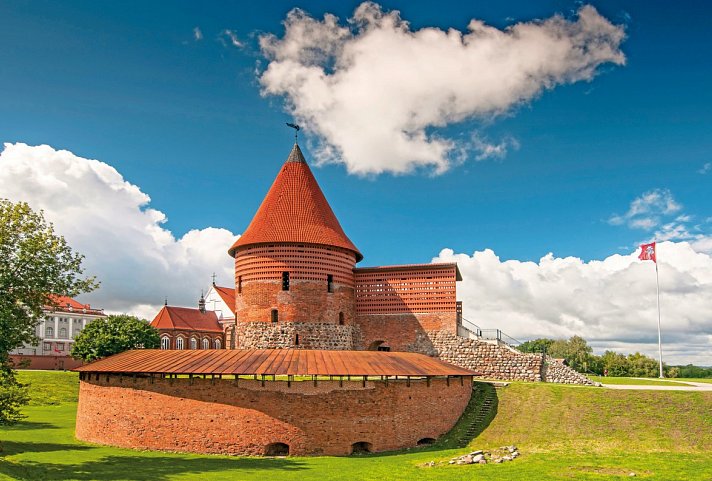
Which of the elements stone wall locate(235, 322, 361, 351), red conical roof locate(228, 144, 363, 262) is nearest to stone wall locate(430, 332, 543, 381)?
stone wall locate(235, 322, 361, 351)

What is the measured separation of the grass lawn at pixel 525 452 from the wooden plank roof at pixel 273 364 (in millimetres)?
2532

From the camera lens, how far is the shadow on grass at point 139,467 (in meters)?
14.0

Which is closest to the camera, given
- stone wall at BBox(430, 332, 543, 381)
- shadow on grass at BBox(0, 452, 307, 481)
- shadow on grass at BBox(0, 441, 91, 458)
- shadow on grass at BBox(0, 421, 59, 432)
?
shadow on grass at BBox(0, 452, 307, 481)

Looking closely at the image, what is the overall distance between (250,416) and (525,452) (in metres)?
8.54

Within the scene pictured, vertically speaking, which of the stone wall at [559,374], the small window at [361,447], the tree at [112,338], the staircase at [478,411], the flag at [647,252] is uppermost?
the flag at [647,252]

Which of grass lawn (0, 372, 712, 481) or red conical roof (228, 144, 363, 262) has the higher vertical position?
red conical roof (228, 144, 363, 262)

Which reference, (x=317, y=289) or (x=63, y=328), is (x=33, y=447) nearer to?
(x=317, y=289)

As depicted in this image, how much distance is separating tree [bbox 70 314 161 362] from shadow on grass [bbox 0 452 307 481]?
15484 mm

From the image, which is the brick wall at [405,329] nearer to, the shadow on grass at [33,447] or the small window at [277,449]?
the small window at [277,449]

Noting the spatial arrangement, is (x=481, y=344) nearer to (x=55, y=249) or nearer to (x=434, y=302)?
(x=434, y=302)

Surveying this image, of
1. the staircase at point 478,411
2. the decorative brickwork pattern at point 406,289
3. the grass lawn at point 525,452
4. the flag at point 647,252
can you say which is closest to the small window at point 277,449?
the grass lawn at point 525,452

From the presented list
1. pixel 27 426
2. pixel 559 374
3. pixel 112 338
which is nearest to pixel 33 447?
pixel 27 426

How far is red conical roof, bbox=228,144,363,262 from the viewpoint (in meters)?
28.5

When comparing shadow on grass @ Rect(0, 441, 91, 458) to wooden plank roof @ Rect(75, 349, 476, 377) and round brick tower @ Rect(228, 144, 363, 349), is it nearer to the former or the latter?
wooden plank roof @ Rect(75, 349, 476, 377)
